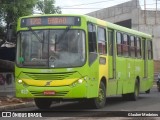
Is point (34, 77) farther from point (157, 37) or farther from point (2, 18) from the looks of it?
point (157, 37)

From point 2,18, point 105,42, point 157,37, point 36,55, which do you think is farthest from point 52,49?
point 157,37

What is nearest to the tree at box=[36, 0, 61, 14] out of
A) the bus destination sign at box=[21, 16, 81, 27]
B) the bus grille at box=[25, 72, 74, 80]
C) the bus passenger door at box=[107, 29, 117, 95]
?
the bus passenger door at box=[107, 29, 117, 95]

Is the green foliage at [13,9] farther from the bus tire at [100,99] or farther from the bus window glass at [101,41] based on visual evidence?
the bus tire at [100,99]

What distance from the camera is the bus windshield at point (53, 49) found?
15.0m

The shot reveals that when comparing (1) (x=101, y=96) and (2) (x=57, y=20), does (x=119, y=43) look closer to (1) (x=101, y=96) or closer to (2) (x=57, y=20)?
(1) (x=101, y=96)

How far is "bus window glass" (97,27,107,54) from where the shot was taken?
16516mm

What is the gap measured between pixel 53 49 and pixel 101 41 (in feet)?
7.35

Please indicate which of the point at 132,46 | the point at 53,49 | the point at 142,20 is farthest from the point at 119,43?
the point at 142,20

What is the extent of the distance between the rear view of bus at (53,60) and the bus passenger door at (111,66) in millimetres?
1862

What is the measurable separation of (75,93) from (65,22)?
236 centimetres

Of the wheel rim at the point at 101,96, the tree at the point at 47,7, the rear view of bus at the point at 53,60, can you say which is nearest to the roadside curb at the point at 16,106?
the rear view of bus at the point at 53,60

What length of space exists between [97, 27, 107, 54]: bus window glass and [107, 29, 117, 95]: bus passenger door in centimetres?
62

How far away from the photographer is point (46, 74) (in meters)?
15.0

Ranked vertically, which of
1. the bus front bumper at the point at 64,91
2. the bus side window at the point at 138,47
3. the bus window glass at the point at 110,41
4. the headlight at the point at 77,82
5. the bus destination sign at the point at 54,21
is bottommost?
the bus front bumper at the point at 64,91
